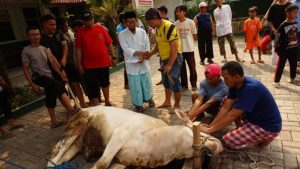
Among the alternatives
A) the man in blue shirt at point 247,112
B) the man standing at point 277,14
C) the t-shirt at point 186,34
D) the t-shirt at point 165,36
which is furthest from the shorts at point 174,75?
the man standing at point 277,14

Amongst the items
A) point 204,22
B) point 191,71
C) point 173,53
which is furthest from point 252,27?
point 173,53

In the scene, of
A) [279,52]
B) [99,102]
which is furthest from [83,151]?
[279,52]

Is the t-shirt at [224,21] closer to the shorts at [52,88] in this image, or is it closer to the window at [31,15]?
the shorts at [52,88]

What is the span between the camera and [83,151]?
139 inches

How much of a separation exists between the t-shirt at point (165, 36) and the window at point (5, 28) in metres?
8.85

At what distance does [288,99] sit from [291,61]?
1.02 metres

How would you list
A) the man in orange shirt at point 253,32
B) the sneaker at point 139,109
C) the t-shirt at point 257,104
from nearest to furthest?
the t-shirt at point 257,104, the sneaker at point 139,109, the man in orange shirt at point 253,32

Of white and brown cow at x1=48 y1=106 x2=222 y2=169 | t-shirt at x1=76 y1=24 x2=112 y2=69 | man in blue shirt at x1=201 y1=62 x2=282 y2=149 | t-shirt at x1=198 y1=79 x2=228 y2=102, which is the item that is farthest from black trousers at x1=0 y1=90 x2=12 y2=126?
man in blue shirt at x1=201 y1=62 x2=282 y2=149

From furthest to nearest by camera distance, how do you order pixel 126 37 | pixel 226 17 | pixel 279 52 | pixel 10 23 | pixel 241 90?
pixel 10 23, pixel 226 17, pixel 279 52, pixel 126 37, pixel 241 90

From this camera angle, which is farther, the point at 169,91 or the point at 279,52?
the point at 279,52

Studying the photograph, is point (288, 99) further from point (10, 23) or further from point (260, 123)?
point (10, 23)

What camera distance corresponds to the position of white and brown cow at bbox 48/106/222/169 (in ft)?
8.78

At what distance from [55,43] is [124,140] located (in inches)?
109

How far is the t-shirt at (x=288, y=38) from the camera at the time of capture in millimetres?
5156
